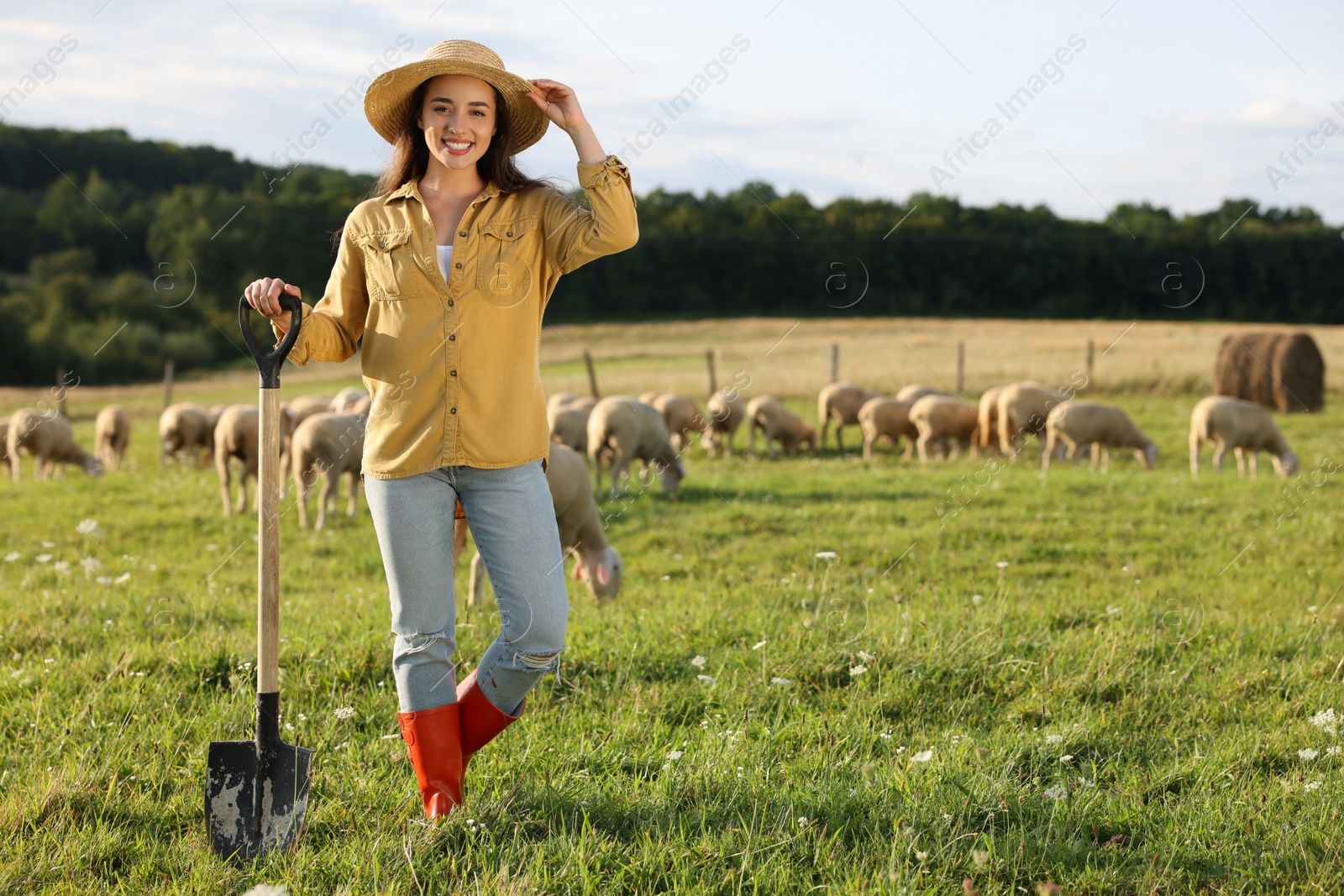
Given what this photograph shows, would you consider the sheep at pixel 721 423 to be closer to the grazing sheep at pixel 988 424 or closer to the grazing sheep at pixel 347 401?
the grazing sheep at pixel 988 424

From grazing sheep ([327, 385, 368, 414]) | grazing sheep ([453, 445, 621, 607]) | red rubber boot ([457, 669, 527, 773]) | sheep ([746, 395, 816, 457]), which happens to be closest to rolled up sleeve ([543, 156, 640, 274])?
red rubber boot ([457, 669, 527, 773])

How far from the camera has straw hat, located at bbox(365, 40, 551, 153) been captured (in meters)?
2.85

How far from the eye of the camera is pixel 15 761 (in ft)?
10.8

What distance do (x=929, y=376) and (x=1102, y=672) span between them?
27.4 m

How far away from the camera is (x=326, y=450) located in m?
10.9

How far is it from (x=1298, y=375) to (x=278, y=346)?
27916 mm

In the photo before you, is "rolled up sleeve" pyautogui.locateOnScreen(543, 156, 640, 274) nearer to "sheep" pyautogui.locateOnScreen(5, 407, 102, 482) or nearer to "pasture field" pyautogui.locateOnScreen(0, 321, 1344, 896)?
"pasture field" pyautogui.locateOnScreen(0, 321, 1344, 896)

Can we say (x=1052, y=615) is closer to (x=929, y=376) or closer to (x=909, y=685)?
(x=909, y=685)

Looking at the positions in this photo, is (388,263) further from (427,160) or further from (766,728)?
(766,728)

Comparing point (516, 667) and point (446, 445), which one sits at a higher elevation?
point (446, 445)

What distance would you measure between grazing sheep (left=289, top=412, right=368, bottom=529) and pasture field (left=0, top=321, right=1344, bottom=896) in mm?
2571

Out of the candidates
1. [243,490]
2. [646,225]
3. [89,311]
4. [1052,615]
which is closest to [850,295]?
[646,225]

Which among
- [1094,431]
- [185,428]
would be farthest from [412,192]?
[1094,431]

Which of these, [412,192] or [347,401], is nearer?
[412,192]
